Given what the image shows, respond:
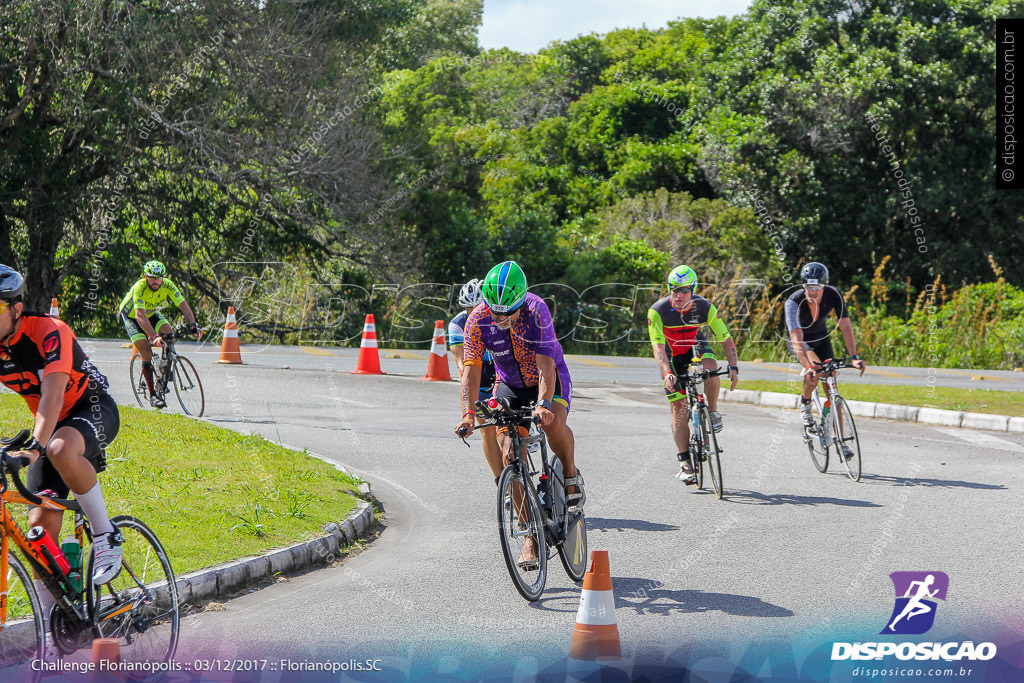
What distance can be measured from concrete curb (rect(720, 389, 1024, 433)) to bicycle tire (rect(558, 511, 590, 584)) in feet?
29.6

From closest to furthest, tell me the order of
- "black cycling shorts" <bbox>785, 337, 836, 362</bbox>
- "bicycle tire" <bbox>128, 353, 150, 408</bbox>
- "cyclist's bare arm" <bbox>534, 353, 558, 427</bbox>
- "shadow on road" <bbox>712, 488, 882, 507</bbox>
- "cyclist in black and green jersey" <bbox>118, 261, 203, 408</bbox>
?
"cyclist's bare arm" <bbox>534, 353, 558, 427</bbox>
"shadow on road" <bbox>712, 488, 882, 507</bbox>
"black cycling shorts" <bbox>785, 337, 836, 362</bbox>
"cyclist in black and green jersey" <bbox>118, 261, 203, 408</bbox>
"bicycle tire" <bbox>128, 353, 150, 408</bbox>

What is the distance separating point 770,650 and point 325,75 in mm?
22247

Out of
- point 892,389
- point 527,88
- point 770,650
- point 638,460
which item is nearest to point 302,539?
point 770,650

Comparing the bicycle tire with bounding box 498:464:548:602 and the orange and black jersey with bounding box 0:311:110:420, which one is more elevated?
the orange and black jersey with bounding box 0:311:110:420

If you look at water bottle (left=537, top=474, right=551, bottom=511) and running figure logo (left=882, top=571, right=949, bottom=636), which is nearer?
running figure logo (left=882, top=571, right=949, bottom=636)

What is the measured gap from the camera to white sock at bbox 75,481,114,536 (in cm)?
500

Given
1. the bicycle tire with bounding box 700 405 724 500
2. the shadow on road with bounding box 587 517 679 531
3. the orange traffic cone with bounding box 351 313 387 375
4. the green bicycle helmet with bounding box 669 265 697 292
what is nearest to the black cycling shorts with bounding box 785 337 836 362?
the bicycle tire with bounding box 700 405 724 500

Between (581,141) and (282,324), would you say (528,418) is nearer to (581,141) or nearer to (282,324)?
(282,324)

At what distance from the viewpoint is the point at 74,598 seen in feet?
15.9

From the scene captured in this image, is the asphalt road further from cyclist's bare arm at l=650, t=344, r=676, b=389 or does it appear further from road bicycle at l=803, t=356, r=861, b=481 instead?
cyclist's bare arm at l=650, t=344, r=676, b=389

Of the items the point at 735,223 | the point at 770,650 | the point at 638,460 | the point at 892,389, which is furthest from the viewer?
the point at 735,223

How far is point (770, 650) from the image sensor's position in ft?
17.5

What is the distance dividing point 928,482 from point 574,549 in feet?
16.1

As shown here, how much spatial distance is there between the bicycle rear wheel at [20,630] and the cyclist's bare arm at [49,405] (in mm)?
525
